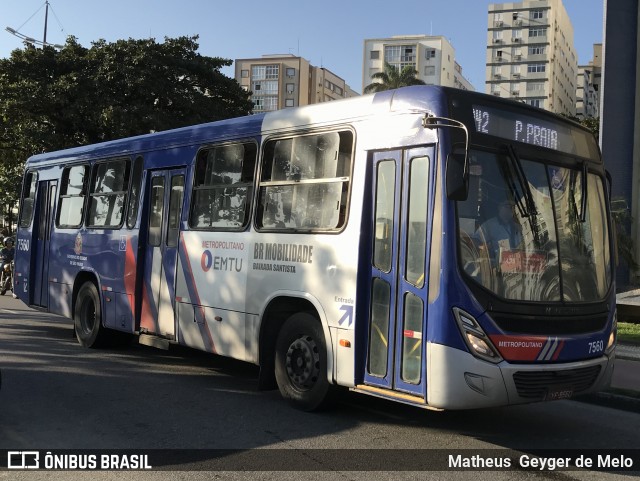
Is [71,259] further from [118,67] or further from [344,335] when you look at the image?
[118,67]

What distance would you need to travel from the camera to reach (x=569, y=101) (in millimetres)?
118688

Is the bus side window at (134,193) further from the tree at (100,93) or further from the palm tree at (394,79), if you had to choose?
the palm tree at (394,79)

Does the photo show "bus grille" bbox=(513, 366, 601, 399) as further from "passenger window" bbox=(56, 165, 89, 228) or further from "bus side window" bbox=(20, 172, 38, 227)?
"bus side window" bbox=(20, 172, 38, 227)

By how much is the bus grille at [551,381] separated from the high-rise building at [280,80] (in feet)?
360

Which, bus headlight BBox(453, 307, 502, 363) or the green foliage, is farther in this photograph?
the green foliage

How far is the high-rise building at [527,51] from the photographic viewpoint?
105 metres

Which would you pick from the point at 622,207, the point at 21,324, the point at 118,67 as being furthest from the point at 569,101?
the point at 21,324

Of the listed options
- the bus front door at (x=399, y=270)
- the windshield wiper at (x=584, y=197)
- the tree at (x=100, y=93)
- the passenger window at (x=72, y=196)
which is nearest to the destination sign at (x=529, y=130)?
the windshield wiper at (x=584, y=197)

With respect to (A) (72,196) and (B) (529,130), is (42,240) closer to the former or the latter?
(A) (72,196)

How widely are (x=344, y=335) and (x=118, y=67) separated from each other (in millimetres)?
25640

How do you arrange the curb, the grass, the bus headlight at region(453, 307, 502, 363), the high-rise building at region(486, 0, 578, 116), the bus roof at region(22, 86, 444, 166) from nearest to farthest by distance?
the bus headlight at region(453, 307, 502, 363) < the bus roof at region(22, 86, 444, 166) < the curb < the grass < the high-rise building at region(486, 0, 578, 116)

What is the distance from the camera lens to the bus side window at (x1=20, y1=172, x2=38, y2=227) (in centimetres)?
1267

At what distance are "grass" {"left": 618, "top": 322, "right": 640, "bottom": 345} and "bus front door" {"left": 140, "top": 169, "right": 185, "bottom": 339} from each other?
333 inches

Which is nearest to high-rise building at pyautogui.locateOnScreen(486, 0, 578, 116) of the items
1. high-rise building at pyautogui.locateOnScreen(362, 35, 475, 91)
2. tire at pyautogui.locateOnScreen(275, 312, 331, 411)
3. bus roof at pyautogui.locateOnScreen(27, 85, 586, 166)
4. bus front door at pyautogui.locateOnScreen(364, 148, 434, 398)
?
high-rise building at pyautogui.locateOnScreen(362, 35, 475, 91)
